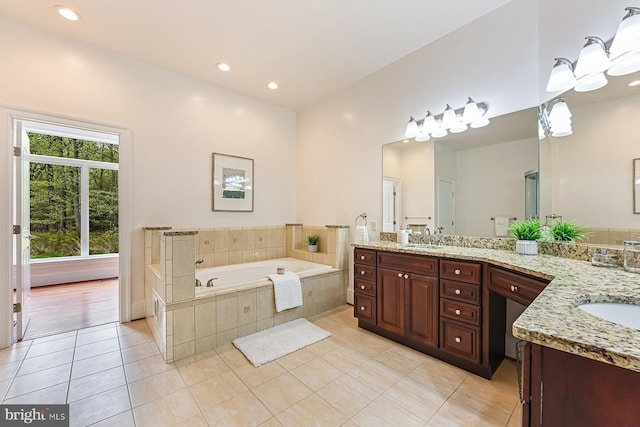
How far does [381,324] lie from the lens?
250cm

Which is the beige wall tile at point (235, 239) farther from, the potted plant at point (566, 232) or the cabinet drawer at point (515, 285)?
the potted plant at point (566, 232)

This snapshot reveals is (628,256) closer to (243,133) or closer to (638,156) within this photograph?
(638,156)

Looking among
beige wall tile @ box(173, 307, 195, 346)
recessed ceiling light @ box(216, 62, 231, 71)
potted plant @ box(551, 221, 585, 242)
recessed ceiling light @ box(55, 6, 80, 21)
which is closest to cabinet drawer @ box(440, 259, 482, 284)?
potted plant @ box(551, 221, 585, 242)

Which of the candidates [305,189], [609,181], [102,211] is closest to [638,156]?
[609,181]

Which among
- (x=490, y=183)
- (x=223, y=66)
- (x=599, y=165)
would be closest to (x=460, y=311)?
(x=490, y=183)

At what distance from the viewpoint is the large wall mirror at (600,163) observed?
1.52 metres

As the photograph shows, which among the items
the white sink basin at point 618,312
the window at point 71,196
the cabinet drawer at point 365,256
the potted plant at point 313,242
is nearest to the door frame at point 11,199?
the window at point 71,196

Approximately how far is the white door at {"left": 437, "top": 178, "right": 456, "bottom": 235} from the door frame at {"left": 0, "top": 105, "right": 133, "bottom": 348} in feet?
10.8

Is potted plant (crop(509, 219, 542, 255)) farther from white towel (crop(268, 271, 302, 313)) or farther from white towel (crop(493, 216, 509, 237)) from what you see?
white towel (crop(268, 271, 302, 313))

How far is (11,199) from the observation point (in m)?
2.34

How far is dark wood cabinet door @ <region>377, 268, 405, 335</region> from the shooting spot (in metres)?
2.35

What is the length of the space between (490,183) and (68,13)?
393 centimetres

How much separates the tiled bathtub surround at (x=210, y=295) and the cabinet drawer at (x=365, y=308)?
59 cm

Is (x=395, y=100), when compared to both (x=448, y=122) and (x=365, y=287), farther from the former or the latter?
(x=365, y=287)
